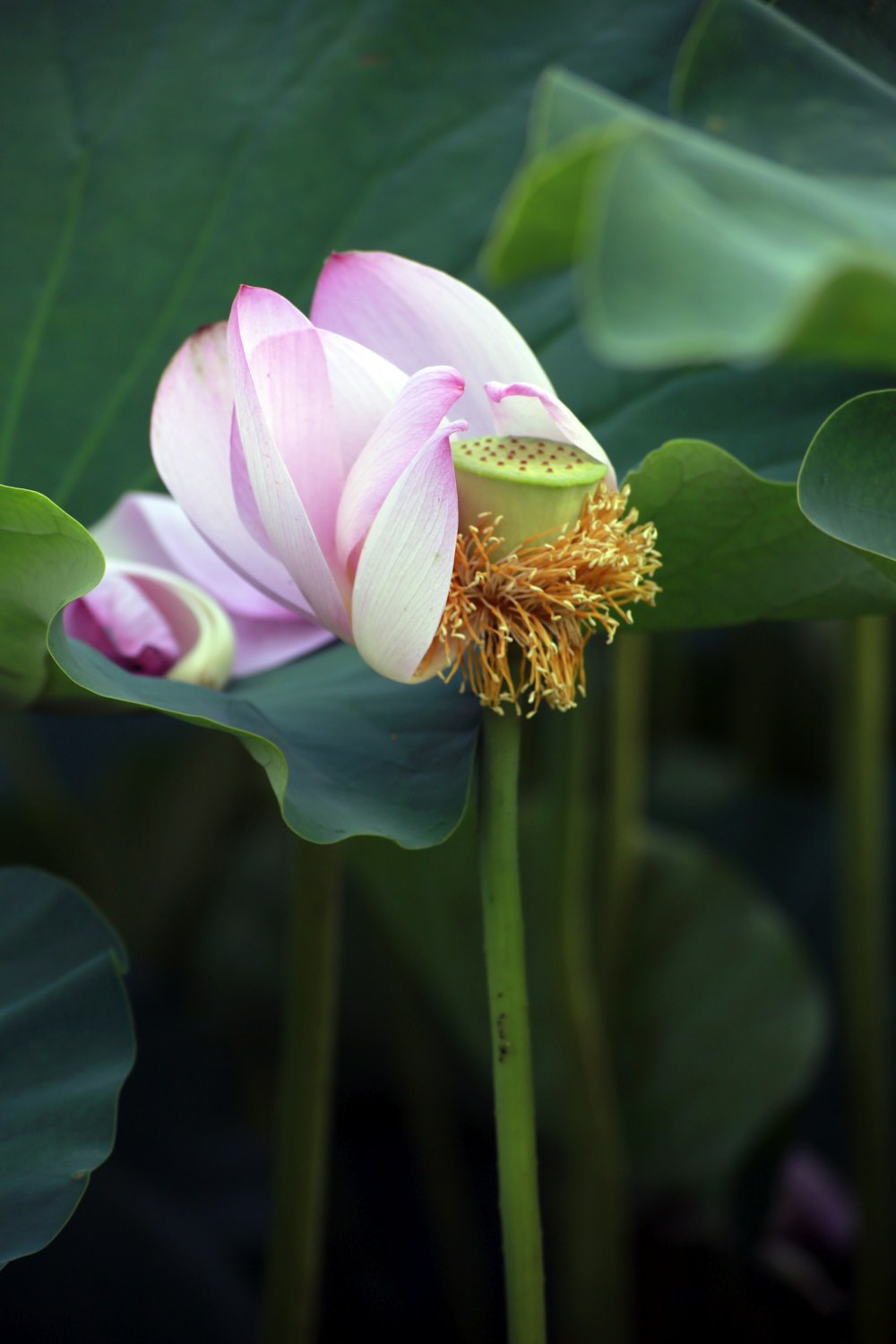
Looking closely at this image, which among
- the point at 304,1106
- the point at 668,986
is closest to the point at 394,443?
the point at 304,1106

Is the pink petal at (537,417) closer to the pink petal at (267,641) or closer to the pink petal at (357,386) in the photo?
the pink petal at (357,386)

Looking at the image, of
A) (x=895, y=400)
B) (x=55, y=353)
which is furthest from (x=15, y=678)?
(x=895, y=400)

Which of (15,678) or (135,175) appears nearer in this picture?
(15,678)

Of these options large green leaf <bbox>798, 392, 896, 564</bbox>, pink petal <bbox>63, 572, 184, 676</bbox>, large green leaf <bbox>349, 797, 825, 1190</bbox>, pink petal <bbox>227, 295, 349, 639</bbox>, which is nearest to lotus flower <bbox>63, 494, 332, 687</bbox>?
pink petal <bbox>63, 572, 184, 676</bbox>

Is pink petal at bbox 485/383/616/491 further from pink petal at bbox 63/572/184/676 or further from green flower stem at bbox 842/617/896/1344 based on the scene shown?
green flower stem at bbox 842/617/896/1344

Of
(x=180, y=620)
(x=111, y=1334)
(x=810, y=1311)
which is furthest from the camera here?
(x=810, y=1311)

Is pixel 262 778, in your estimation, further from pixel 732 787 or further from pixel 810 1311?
pixel 810 1311
